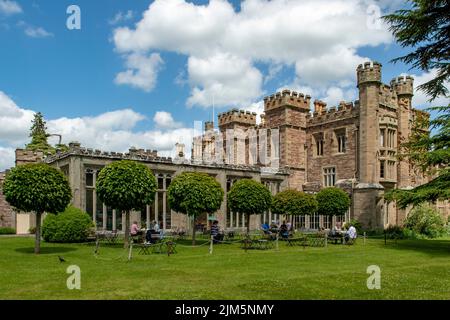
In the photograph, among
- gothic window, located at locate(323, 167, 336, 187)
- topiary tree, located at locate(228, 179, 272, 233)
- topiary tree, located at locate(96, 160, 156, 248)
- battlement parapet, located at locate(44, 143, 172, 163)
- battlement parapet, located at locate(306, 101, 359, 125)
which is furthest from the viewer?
gothic window, located at locate(323, 167, 336, 187)

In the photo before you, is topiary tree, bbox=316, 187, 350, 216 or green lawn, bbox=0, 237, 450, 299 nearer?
green lawn, bbox=0, 237, 450, 299

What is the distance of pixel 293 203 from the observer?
86.9ft

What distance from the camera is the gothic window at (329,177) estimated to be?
127 feet

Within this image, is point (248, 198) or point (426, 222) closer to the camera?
point (248, 198)

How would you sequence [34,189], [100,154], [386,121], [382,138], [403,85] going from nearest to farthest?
[34,189], [100,154], [386,121], [382,138], [403,85]

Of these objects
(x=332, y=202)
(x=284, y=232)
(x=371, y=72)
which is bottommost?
(x=284, y=232)

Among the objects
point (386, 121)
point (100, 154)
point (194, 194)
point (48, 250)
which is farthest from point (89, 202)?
point (386, 121)

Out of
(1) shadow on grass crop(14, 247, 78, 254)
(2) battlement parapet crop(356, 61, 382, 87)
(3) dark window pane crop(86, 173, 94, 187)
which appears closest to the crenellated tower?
(2) battlement parapet crop(356, 61, 382, 87)

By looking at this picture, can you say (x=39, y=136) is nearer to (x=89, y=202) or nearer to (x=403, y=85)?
(x=89, y=202)

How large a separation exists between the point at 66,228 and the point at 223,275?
12.1 m

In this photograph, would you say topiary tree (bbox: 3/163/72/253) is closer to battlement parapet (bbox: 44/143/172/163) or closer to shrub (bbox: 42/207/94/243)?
shrub (bbox: 42/207/94/243)

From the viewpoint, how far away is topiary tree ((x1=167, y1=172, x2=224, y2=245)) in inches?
821

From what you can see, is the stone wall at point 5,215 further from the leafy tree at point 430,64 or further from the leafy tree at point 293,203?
the leafy tree at point 430,64
